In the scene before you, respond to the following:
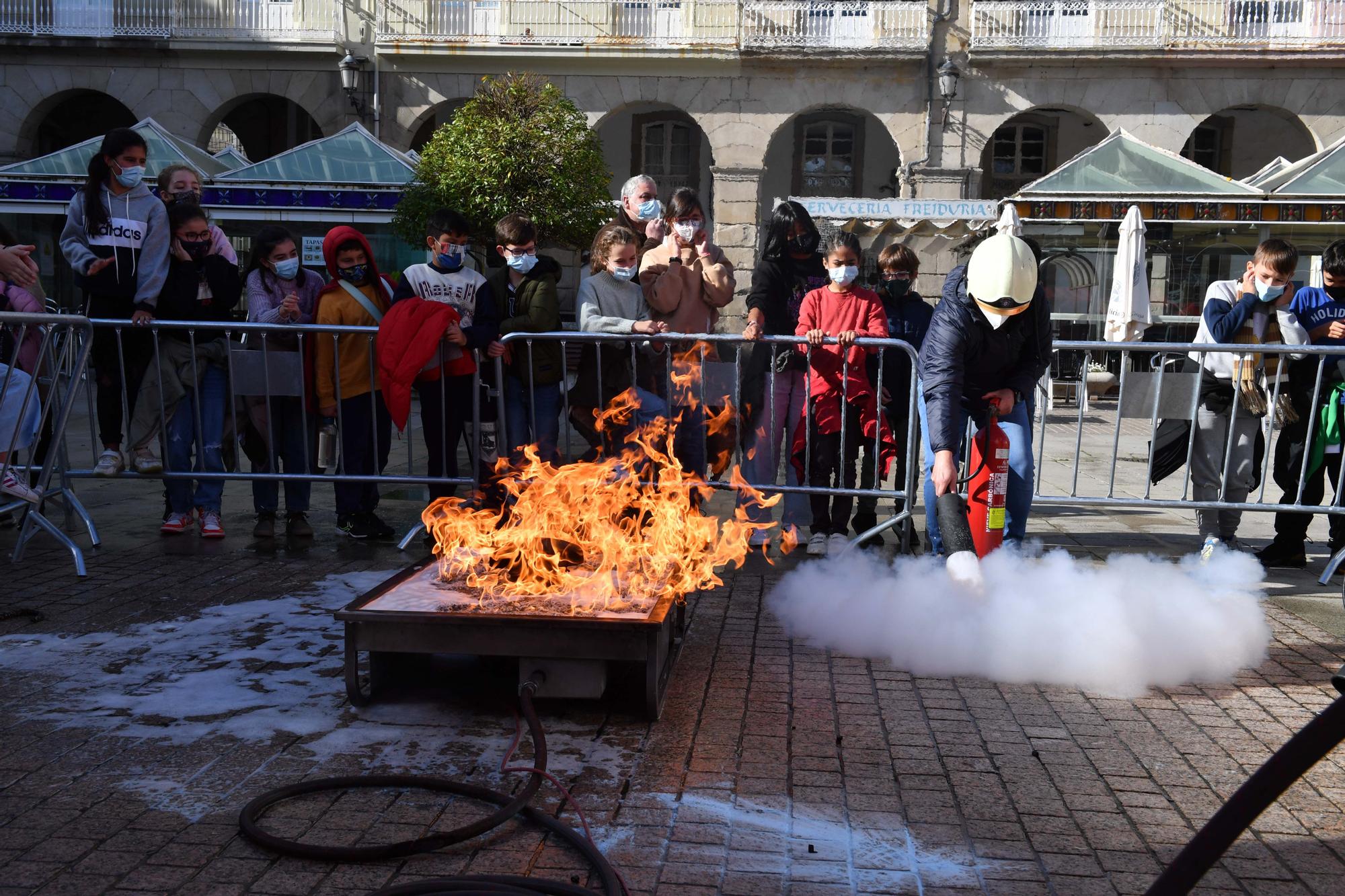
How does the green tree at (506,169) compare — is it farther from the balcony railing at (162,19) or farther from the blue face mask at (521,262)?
the blue face mask at (521,262)

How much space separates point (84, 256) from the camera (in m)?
7.21

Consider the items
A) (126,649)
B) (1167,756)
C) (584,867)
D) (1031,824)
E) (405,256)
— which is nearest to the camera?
(584,867)

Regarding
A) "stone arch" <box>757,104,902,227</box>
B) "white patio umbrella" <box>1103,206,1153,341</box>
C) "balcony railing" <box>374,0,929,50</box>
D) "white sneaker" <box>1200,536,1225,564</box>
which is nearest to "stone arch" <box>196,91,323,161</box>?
"balcony railing" <box>374,0,929,50</box>

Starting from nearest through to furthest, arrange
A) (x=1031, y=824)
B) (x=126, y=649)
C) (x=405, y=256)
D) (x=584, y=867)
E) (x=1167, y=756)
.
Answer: (x=584, y=867), (x=1031, y=824), (x=1167, y=756), (x=126, y=649), (x=405, y=256)

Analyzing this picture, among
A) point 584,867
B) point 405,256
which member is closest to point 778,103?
point 405,256

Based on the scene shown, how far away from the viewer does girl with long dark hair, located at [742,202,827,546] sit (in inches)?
291

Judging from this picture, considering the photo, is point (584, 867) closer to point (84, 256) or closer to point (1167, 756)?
point (1167, 756)

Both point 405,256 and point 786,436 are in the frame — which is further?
point 405,256

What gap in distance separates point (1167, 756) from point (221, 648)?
3.79 metres

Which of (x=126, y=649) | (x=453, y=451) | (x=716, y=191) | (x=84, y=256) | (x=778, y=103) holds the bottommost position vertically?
(x=126, y=649)

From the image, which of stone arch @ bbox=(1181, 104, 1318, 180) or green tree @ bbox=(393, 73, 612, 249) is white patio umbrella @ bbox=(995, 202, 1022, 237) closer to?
green tree @ bbox=(393, 73, 612, 249)

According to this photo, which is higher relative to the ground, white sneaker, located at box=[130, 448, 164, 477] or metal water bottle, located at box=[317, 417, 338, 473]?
metal water bottle, located at box=[317, 417, 338, 473]

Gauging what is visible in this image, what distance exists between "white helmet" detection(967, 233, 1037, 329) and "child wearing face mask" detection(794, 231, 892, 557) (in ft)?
5.96

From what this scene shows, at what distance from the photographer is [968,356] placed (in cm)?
556
